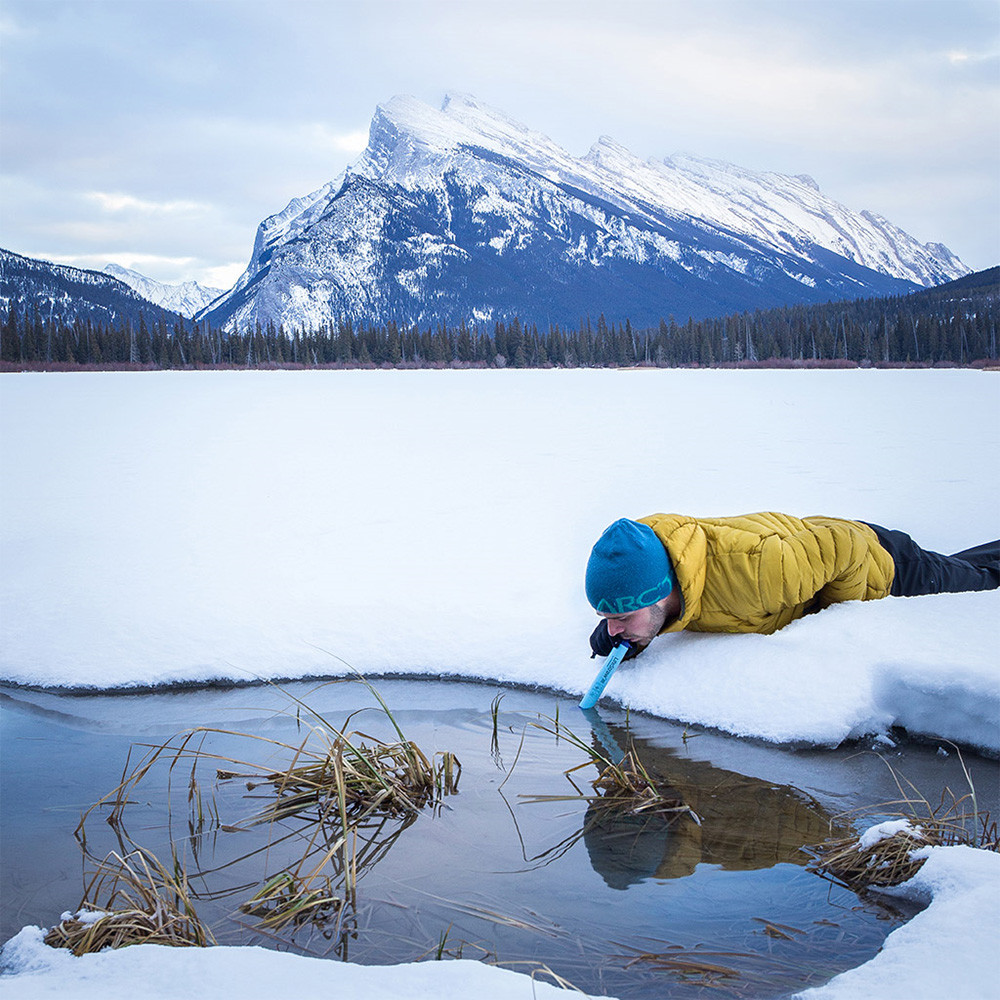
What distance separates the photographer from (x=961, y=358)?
57.0 metres

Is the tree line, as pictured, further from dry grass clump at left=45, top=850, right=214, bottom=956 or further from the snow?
dry grass clump at left=45, top=850, right=214, bottom=956

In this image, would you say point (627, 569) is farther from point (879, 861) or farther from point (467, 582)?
point (467, 582)

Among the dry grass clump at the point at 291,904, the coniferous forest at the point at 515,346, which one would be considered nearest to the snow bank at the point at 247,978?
the dry grass clump at the point at 291,904

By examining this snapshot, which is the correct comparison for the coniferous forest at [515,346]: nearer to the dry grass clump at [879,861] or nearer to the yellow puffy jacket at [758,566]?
the yellow puffy jacket at [758,566]

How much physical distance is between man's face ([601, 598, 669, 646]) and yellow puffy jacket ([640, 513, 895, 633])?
7 cm

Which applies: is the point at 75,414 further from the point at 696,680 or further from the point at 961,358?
the point at 961,358

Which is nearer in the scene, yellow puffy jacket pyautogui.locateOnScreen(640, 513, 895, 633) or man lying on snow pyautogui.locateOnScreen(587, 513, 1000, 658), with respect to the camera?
man lying on snow pyautogui.locateOnScreen(587, 513, 1000, 658)

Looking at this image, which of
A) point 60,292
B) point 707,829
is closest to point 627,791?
point 707,829

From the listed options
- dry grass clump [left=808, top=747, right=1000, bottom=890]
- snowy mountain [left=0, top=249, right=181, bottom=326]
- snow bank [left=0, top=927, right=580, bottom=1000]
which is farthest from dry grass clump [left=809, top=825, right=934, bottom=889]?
snowy mountain [left=0, top=249, right=181, bottom=326]

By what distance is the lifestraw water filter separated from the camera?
306 centimetres

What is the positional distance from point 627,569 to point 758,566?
0.52 metres

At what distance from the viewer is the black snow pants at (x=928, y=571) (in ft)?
11.7

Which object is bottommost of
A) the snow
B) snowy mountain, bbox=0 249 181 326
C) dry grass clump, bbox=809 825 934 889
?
dry grass clump, bbox=809 825 934 889

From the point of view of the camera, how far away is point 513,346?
223ft
